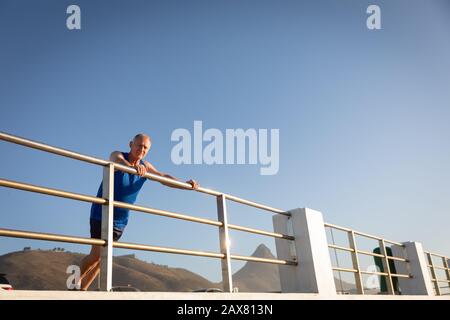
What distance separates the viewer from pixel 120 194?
2996 millimetres

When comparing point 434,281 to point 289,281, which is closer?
point 289,281

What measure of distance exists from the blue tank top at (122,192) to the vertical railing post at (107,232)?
81 centimetres

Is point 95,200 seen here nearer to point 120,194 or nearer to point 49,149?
point 49,149

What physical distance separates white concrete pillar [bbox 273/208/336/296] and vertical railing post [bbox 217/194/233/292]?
1.37 meters

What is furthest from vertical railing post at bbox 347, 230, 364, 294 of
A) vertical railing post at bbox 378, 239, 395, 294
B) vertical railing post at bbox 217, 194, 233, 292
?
vertical railing post at bbox 217, 194, 233, 292

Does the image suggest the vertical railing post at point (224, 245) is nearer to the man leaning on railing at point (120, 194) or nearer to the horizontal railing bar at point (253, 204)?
the horizontal railing bar at point (253, 204)

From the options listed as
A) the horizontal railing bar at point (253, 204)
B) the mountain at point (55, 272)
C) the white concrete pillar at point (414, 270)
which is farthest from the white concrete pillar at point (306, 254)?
the mountain at point (55, 272)

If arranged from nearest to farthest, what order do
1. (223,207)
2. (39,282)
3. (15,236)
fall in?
(15,236), (223,207), (39,282)

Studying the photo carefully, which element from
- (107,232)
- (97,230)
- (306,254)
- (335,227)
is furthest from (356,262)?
(107,232)

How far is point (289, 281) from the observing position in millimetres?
3848

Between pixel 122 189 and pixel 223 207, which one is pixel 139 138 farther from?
pixel 223 207

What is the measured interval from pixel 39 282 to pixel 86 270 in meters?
119
